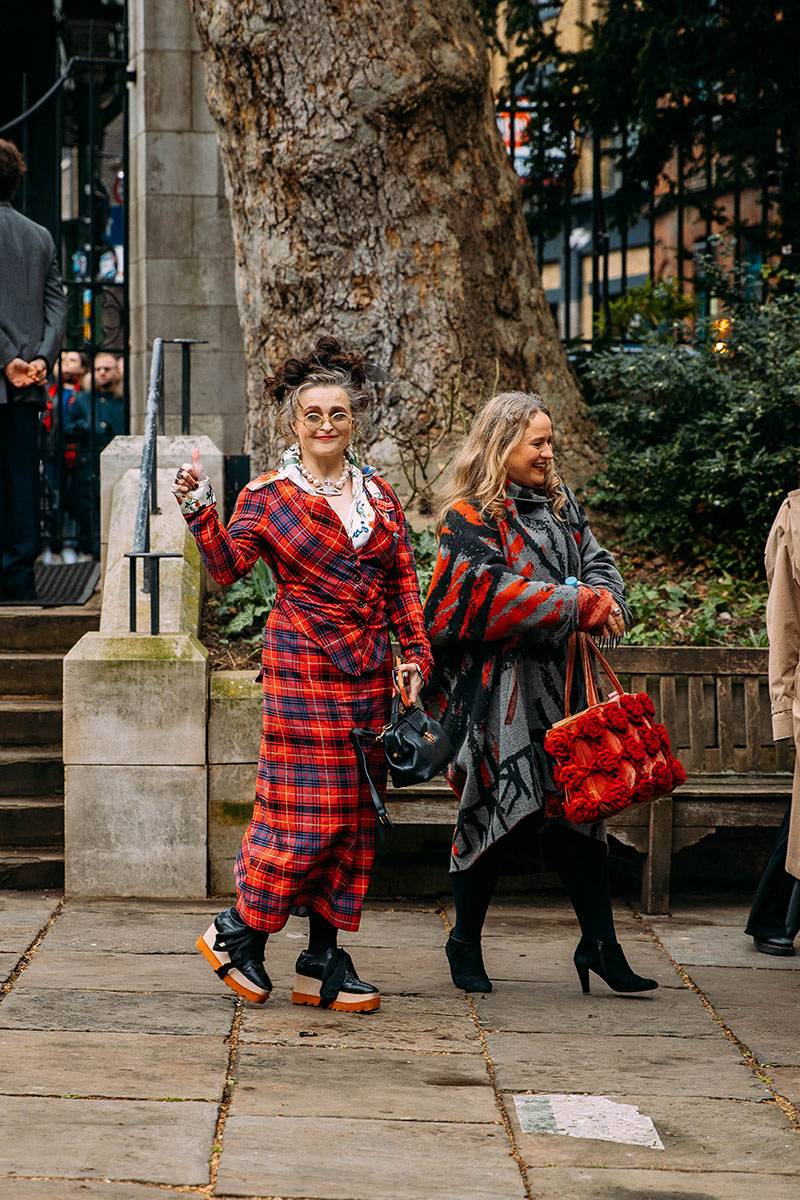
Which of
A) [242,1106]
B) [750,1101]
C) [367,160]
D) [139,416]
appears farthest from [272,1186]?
[139,416]

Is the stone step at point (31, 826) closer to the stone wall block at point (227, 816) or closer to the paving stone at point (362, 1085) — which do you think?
the stone wall block at point (227, 816)

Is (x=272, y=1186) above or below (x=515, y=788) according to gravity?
below

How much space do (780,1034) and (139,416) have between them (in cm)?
837

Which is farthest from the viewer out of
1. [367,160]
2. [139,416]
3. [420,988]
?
[139,416]

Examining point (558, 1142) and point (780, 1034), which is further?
point (780, 1034)

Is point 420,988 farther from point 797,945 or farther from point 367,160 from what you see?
point 367,160

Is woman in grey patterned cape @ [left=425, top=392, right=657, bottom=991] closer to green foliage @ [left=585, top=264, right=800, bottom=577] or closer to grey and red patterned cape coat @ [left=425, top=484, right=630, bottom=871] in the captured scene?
grey and red patterned cape coat @ [left=425, top=484, right=630, bottom=871]

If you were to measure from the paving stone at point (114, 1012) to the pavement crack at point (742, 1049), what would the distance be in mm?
1491

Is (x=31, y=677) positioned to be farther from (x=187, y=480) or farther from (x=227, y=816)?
(x=187, y=480)

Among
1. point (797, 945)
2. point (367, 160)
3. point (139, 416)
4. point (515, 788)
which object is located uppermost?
point (367, 160)

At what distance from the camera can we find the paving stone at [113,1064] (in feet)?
14.0

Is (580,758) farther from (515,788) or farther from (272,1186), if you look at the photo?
(272,1186)

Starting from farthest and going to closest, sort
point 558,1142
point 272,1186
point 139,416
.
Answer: point 139,416, point 558,1142, point 272,1186

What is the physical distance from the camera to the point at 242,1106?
4.18 metres
